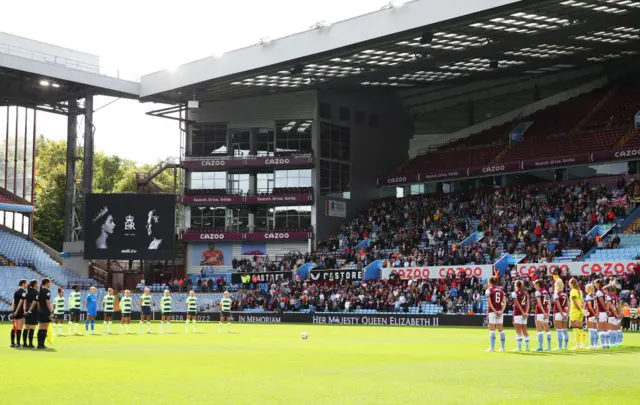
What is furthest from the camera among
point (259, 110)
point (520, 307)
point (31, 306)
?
point (259, 110)

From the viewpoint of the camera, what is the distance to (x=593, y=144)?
60000 millimetres

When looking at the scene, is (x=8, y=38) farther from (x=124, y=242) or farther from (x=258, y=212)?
(x=258, y=212)

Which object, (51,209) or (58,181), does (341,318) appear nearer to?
(51,209)

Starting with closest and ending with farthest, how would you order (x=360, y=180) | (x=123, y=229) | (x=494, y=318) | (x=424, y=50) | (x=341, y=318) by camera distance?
1. (x=494, y=318)
2. (x=341, y=318)
3. (x=424, y=50)
4. (x=123, y=229)
5. (x=360, y=180)

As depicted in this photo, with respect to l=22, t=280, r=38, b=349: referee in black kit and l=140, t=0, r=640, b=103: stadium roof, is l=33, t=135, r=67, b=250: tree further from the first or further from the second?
l=22, t=280, r=38, b=349: referee in black kit

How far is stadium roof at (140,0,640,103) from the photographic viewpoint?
4928 cm

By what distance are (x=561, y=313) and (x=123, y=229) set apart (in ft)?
149

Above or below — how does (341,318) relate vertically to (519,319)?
below

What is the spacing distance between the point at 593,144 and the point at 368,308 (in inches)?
778

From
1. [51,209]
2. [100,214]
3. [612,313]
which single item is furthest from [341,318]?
[51,209]

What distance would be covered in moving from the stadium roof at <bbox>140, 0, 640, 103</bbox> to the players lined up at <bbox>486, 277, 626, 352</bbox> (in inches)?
1010

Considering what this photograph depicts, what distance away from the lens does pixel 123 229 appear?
208ft

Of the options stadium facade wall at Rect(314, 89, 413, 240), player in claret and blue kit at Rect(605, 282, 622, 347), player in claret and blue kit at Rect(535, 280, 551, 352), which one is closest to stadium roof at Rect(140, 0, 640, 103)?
stadium facade wall at Rect(314, 89, 413, 240)

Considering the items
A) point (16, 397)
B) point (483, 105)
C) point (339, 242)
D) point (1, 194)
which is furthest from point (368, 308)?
point (16, 397)
